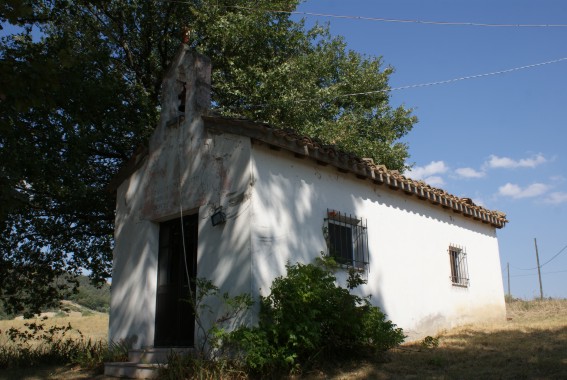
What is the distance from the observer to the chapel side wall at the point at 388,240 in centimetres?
778

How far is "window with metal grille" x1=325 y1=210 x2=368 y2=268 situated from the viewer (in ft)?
28.8

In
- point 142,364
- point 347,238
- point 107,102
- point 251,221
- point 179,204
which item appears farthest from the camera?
point 107,102

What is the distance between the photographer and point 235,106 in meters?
15.1

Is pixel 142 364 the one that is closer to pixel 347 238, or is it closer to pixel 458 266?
pixel 347 238

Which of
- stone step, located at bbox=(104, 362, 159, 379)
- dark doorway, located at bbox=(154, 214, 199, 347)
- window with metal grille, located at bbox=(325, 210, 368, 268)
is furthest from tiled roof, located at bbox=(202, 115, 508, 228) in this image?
stone step, located at bbox=(104, 362, 159, 379)

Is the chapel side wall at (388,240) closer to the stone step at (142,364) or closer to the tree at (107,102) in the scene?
the stone step at (142,364)

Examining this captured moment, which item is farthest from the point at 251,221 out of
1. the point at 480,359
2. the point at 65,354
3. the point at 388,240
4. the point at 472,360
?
the point at 65,354

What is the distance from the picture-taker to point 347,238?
9.15m

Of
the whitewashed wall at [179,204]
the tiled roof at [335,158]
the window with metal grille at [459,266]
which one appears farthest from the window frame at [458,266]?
the whitewashed wall at [179,204]

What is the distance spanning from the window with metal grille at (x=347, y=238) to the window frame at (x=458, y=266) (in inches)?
132

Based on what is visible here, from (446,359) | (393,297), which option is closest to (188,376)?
(446,359)

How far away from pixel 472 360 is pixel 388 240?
3.06 metres

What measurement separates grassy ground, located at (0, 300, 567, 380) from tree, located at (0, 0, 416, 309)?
4010 mm

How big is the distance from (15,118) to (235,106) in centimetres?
658
